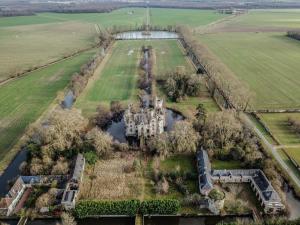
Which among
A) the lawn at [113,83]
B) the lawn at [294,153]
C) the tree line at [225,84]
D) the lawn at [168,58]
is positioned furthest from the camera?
the lawn at [168,58]

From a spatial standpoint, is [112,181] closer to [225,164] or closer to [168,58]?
[225,164]

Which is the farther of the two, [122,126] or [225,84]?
[225,84]

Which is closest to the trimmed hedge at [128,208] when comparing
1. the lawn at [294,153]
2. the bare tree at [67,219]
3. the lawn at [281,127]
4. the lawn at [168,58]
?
the bare tree at [67,219]

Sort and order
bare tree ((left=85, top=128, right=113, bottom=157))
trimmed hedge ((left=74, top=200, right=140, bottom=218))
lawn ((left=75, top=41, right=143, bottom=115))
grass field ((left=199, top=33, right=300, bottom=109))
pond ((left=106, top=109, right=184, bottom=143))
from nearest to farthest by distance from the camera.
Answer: trimmed hedge ((left=74, top=200, right=140, bottom=218)), bare tree ((left=85, top=128, right=113, bottom=157)), pond ((left=106, top=109, right=184, bottom=143)), grass field ((left=199, top=33, right=300, bottom=109)), lawn ((left=75, top=41, right=143, bottom=115))

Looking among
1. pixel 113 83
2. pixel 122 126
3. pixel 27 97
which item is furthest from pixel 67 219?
pixel 113 83

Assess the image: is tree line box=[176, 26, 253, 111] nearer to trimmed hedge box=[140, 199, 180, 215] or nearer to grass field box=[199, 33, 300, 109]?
grass field box=[199, 33, 300, 109]

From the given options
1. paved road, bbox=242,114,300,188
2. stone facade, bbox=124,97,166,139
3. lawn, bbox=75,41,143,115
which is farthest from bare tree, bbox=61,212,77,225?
paved road, bbox=242,114,300,188

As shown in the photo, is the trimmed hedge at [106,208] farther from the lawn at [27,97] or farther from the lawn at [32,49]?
the lawn at [32,49]
